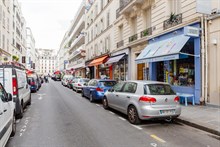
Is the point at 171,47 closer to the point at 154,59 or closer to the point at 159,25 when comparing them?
the point at 154,59

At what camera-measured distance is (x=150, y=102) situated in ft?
21.3

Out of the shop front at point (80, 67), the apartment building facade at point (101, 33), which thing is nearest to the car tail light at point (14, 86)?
the apartment building facade at point (101, 33)

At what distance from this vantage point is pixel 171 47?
35.3 feet

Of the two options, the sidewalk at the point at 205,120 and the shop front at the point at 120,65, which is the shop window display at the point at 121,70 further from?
the sidewalk at the point at 205,120

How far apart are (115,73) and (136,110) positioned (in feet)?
49.4

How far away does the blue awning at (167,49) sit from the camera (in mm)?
10047

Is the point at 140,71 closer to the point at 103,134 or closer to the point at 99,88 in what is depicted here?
the point at 99,88

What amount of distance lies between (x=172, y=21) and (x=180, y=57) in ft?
10.6

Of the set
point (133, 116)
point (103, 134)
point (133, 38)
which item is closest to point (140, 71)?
point (133, 38)

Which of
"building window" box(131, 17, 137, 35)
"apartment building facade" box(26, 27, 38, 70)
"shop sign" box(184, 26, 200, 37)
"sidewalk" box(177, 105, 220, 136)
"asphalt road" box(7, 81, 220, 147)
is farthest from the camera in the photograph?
"apartment building facade" box(26, 27, 38, 70)

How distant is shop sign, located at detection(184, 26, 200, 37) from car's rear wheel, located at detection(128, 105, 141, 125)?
203 inches

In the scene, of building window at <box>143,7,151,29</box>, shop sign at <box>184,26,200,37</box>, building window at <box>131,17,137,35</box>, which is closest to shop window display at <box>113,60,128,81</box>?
building window at <box>131,17,137,35</box>

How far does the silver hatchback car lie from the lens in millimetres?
6504

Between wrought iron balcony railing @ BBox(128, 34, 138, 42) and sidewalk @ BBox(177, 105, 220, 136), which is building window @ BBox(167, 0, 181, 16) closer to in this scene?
wrought iron balcony railing @ BBox(128, 34, 138, 42)
